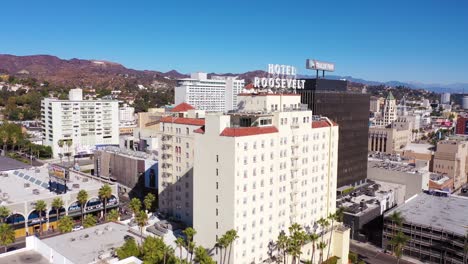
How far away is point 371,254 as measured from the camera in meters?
107

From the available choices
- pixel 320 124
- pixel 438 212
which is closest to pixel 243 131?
pixel 320 124

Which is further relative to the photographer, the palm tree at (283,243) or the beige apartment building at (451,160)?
the beige apartment building at (451,160)

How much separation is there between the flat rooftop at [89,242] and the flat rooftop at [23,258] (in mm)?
3673

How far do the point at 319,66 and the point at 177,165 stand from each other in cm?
5630

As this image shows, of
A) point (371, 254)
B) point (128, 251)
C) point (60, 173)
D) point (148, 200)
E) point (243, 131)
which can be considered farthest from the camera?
point (60, 173)

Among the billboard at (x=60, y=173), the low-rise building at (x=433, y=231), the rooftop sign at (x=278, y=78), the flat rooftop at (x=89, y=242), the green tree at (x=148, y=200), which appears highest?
the rooftop sign at (x=278, y=78)

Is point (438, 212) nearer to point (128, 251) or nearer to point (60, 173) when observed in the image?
point (128, 251)

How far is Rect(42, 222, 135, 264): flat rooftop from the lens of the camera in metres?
74.4

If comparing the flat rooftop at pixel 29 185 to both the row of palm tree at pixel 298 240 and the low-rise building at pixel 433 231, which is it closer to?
the row of palm tree at pixel 298 240

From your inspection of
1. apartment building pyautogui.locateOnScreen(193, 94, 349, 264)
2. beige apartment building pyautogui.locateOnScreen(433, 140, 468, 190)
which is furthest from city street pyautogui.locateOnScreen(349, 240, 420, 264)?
beige apartment building pyautogui.locateOnScreen(433, 140, 468, 190)

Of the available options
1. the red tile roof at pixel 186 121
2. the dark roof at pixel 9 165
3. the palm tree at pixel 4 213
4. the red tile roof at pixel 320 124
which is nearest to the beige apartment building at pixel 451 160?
the red tile roof at pixel 320 124

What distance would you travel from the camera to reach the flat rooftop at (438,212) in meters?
100

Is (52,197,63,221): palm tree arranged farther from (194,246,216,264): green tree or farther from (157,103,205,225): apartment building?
(194,246,216,264): green tree

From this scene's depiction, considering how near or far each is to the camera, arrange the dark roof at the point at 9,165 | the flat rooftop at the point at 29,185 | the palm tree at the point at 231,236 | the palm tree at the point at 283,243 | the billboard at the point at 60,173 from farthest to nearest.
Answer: the dark roof at the point at 9,165, the billboard at the point at 60,173, the flat rooftop at the point at 29,185, the palm tree at the point at 283,243, the palm tree at the point at 231,236
